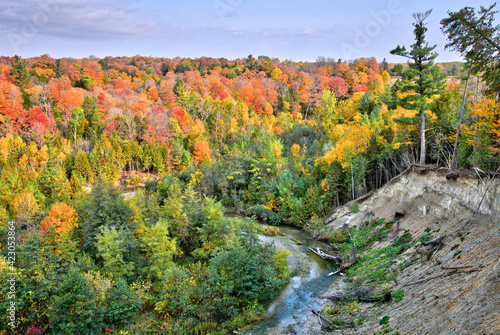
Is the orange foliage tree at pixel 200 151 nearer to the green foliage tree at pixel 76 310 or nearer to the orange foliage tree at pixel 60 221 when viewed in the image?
the orange foliage tree at pixel 60 221

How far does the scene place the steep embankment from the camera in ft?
41.9

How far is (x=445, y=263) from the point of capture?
17516 millimetres

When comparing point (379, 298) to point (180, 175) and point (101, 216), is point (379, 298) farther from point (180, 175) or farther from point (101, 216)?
point (180, 175)

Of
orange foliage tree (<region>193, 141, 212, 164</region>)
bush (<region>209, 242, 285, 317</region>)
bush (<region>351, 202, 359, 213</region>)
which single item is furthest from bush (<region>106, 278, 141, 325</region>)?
orange foliage tree (<region>193, 141, 212, 164</region>)

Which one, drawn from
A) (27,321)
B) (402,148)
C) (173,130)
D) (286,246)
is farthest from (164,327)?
(173,130)

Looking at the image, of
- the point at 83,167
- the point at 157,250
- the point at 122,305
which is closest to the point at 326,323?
the point at 122,305

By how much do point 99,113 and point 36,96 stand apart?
1145 cm

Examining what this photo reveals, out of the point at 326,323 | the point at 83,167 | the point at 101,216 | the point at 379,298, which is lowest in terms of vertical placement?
the point at 326,323

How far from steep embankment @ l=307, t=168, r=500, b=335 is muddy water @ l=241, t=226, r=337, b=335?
168 centimetres

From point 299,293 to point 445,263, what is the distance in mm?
10643

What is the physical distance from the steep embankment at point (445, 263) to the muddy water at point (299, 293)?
168cm

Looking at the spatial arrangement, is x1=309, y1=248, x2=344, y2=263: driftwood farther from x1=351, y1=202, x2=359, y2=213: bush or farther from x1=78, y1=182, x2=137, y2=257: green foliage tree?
x1=78, y1=182, x2=137, y2=257: green foliage tree

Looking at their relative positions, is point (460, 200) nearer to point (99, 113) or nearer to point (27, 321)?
point (27, 321)

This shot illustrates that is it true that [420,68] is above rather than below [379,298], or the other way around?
above
